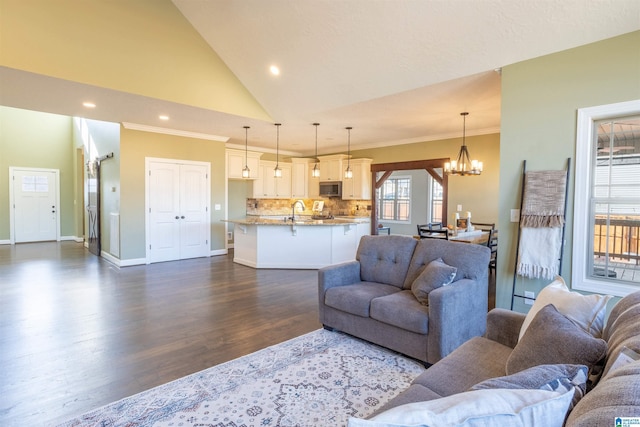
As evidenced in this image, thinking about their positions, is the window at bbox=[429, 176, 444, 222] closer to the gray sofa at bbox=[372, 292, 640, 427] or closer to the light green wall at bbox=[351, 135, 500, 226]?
the light green wall at bbox=[351, 135, 500, 226]

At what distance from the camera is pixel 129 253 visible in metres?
6.51

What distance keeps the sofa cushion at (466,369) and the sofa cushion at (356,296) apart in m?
1.12

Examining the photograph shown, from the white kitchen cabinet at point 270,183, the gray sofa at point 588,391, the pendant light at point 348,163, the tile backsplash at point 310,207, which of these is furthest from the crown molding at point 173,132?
the gray sofa at point 588,391

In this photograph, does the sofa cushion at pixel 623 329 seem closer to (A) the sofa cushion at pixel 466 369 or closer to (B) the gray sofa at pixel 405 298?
(A) the sofa cushion at pixel 466 369

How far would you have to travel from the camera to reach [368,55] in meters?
4.01

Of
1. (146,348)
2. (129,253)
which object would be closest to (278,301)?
(146,348)

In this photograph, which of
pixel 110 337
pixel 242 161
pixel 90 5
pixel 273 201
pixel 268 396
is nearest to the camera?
pixel 268 396

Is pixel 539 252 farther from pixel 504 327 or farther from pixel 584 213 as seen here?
pixel 504 327

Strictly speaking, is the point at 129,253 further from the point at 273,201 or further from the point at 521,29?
Result: the point at 521,29

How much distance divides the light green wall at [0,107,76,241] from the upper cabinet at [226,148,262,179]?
5390 millimetres

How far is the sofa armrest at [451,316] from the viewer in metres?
2.57

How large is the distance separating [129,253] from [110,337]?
3663mm

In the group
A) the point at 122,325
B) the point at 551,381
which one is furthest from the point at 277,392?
the point at 122,325

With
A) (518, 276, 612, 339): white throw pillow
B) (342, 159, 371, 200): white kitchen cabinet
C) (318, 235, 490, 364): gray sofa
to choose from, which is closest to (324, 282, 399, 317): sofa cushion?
(318, 235, 490, 364): gray sofa
